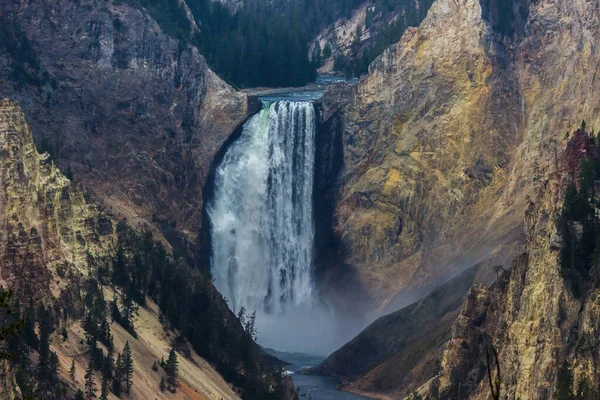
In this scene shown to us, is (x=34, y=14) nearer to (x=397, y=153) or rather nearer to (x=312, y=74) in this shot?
(x=397, y=153)

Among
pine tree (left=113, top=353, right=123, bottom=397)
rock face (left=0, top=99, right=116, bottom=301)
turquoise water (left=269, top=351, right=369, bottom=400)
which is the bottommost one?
turquoise water (left=269, top=351, right=369, bottom=400)

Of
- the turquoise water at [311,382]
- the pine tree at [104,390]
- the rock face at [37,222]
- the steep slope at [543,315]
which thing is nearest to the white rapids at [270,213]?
the turquoise water at [311,382]

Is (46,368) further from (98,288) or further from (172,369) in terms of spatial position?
(98,288)

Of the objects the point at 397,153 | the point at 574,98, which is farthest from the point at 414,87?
the point at 574,98

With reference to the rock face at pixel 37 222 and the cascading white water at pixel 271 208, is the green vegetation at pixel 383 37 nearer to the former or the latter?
the cascading white water at pixel 271 208

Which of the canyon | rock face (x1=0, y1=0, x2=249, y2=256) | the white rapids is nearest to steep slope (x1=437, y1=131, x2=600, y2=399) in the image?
the canyon

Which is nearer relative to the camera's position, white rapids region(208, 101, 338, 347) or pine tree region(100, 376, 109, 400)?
pine tree region(100, 376, 109, 400)

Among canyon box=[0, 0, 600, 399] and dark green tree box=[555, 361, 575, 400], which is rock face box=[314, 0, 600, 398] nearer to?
canyon box=[0, 0, 600, 399]
